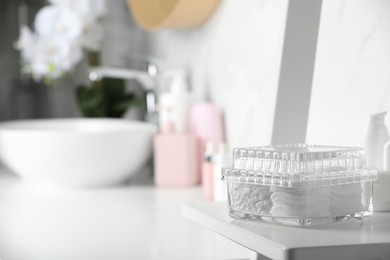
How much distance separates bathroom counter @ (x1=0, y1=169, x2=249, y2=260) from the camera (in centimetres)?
118

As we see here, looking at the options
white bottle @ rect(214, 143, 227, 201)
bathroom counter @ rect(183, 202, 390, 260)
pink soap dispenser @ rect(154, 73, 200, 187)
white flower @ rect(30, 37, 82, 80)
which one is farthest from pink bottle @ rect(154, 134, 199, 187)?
bathroom counter @ rect(183, 202, 390, 260)

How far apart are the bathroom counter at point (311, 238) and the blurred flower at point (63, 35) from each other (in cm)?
125

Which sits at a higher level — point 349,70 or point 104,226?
point 349,70

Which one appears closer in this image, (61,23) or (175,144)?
(175,144)

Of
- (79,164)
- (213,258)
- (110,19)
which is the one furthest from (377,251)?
(110,19)

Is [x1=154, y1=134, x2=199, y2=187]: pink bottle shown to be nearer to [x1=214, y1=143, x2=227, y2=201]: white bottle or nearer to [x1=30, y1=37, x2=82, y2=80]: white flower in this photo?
[x1=214, y1=143, x2=227, y2=201]: white bottle

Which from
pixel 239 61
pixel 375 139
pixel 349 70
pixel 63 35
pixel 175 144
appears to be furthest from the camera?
pixel 63 35

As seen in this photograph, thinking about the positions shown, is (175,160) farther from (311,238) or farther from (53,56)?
(311,238)

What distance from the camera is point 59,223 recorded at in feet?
4.76

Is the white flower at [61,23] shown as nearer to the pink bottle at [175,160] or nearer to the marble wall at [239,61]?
the marble wall at [239,61]

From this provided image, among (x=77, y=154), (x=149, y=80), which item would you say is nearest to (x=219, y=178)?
(x=77, y=154)

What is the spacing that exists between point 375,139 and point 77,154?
898 mm

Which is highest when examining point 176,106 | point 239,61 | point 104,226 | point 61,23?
point 61,23

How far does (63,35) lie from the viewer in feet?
7.04
